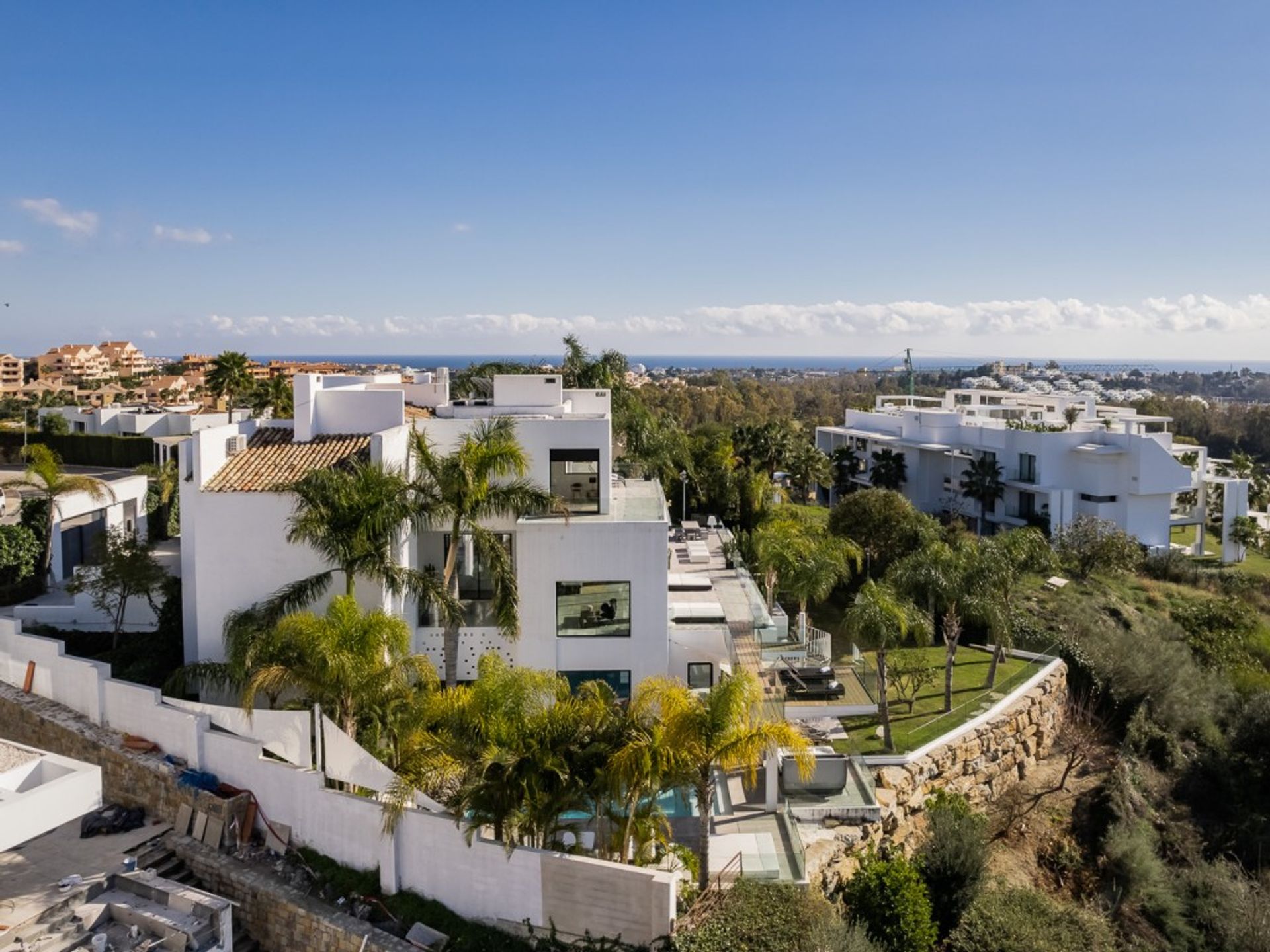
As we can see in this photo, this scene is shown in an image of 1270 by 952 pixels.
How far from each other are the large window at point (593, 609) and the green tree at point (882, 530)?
645 inches


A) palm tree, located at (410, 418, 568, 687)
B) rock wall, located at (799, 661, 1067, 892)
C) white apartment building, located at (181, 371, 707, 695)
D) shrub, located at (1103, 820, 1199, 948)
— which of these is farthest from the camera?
palm tree, located at (410, 418, 568, 687)

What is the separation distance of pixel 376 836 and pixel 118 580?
11.2m

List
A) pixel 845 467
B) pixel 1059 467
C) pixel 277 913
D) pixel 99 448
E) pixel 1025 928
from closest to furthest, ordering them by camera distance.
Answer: pixel 277 913, pixel 1025 928, pixel 99 448, pixel 1059 467, pixel 845 467

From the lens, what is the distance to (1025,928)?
52.1 feet

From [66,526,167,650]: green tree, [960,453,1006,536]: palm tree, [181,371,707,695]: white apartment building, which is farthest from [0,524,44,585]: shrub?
[960,453,1006,536]: palm tree

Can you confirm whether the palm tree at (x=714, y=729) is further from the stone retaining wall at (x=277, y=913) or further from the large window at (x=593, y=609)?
the large window at (x=593, y=609)

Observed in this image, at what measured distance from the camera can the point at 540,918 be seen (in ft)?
42.7

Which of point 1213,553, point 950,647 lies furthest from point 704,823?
point 1213,553

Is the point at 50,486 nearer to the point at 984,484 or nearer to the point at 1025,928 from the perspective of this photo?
the point at 1025,928

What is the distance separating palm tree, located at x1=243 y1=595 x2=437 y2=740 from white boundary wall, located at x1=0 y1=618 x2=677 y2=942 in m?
0.58

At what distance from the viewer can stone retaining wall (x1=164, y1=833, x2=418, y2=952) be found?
43.5ft

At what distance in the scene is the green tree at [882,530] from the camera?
35031 mm

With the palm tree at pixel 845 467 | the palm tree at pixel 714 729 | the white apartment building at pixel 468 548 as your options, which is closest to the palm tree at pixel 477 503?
the white apartment building at pixel 468 548

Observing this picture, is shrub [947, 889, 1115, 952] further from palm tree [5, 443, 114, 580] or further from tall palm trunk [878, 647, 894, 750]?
palm tree [5, 443, 114, 580]
